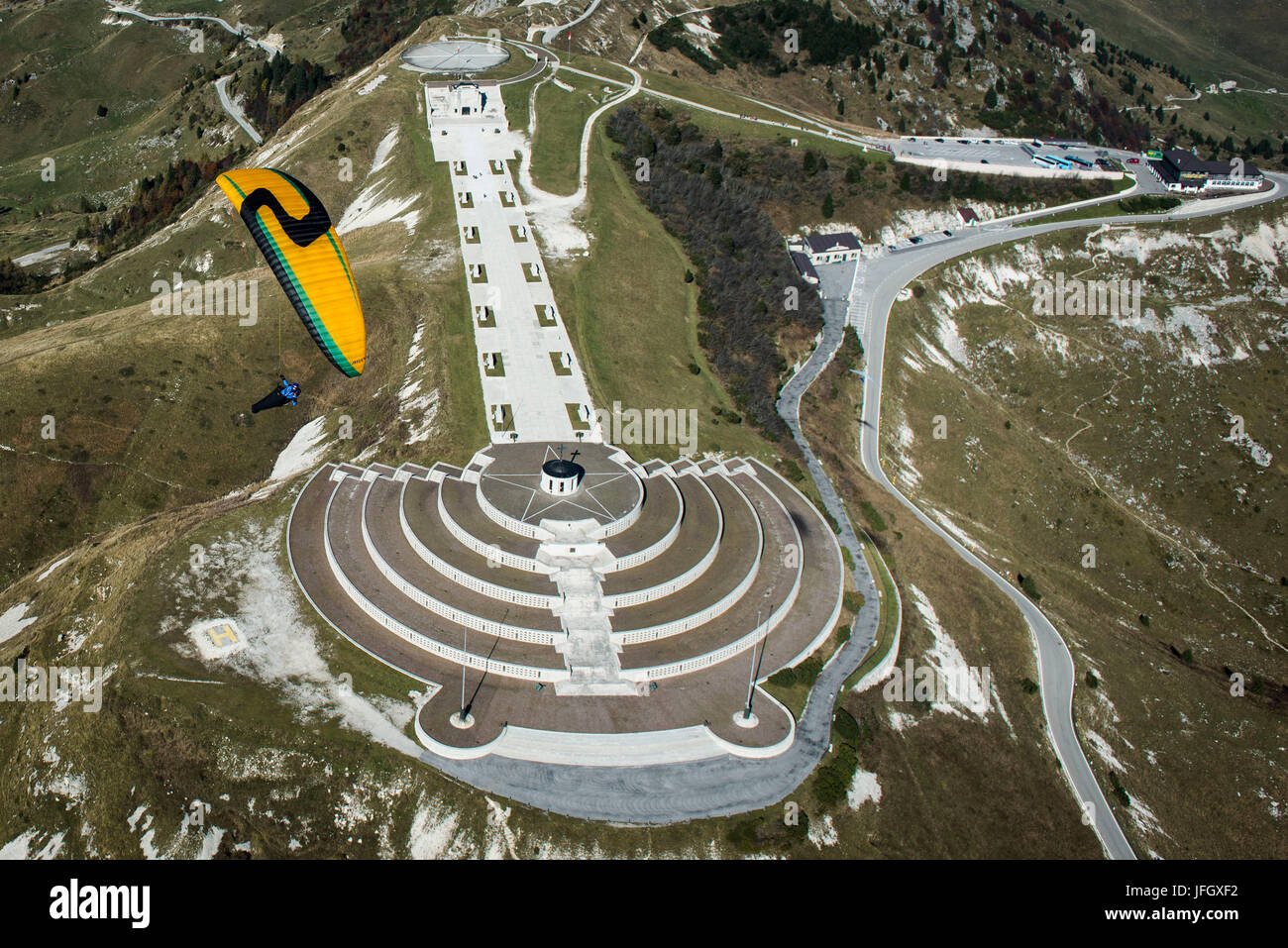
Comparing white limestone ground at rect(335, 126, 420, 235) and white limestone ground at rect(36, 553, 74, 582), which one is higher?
white limestone ground at rect(335, 126, 420, 235)

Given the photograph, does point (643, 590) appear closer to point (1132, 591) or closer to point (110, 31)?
point (1132, 591)

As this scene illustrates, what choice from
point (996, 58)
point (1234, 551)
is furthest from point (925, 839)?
point (996, 58)

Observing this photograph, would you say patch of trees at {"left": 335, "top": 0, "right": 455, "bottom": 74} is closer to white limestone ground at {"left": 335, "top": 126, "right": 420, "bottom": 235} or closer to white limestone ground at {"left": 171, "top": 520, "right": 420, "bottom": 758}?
white limestone ground at {"left": 335, "top": 126, "right": 420, "bottom": 235}

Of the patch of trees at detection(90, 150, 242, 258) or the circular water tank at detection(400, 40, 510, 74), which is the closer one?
the patch of trees at detection(90, 150, 242, 258)

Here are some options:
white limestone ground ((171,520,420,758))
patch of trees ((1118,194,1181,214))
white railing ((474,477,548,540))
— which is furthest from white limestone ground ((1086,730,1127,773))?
patch of trees ((1118,194,1181,214))

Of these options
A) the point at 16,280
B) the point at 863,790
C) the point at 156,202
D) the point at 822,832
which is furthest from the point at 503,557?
the point at 156,202

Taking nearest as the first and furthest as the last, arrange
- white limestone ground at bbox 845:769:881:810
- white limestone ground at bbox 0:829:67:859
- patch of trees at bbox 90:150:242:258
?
white limestone ground at bbox 0:829:67:859
white limestone ground at bbox 845:769:881:810
patch of trees at bbox 90:150:242:258

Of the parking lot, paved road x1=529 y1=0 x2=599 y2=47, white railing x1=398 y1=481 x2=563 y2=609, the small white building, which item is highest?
paved road x1=529 y1=0 x2=599 y2=47
